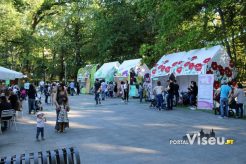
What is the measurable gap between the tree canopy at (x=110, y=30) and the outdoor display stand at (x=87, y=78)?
2878 millimetres

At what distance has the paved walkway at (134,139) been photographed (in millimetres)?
8828

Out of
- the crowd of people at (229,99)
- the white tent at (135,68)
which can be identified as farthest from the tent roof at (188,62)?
the white tent at (135,68)

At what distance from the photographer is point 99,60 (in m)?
48.5

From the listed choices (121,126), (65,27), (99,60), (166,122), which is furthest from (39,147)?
(65,27)

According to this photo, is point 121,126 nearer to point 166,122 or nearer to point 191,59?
point 166,122

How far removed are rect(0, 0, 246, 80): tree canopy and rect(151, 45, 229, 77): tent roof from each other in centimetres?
54

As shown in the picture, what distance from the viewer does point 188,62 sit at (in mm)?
22547

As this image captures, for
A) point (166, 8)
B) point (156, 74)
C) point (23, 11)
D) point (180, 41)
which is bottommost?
point (156, 74)

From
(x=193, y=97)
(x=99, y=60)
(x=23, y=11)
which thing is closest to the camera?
(x=193, y=97)

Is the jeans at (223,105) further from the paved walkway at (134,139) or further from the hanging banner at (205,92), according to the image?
the hanging banner at (205,92)

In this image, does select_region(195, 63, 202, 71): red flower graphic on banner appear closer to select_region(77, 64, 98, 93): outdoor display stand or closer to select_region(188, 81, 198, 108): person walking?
select_region(188, 81, 198, 108): person walking

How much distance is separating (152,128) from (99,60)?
35.6 m

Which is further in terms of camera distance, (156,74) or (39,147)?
(156,74)

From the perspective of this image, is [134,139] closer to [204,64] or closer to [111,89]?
[204,64]
